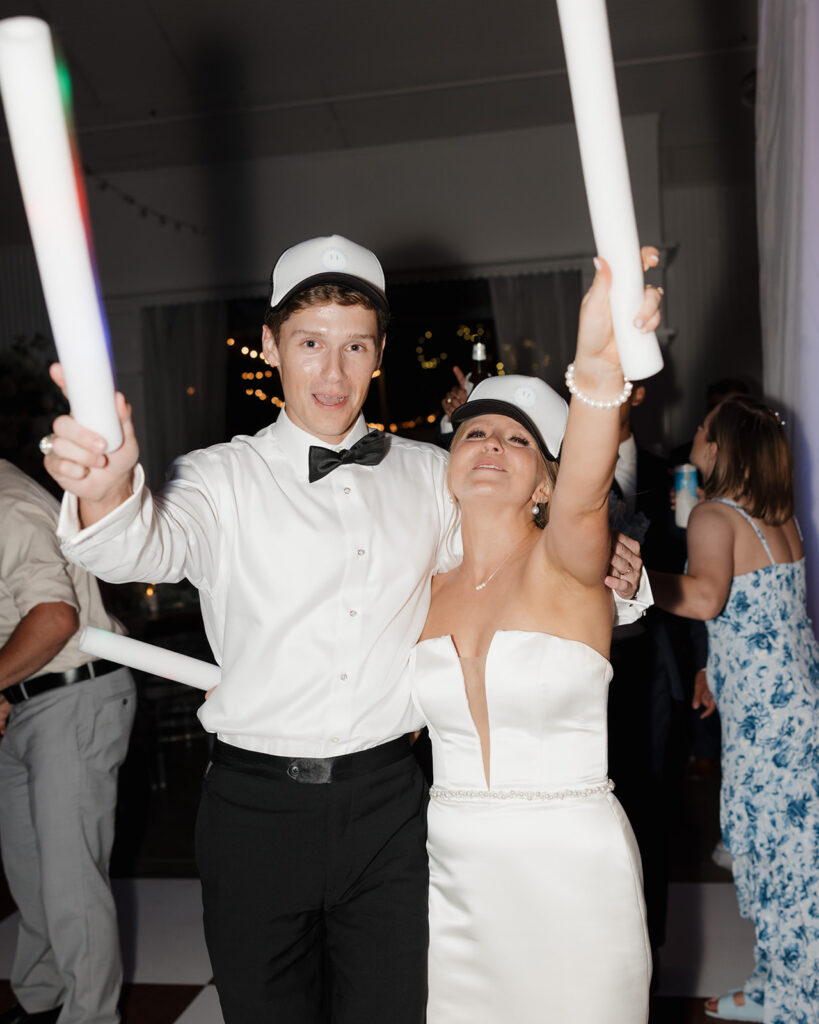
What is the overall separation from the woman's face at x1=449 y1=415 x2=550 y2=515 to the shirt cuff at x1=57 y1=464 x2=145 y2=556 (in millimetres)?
674

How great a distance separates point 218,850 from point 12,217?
6.50 metres

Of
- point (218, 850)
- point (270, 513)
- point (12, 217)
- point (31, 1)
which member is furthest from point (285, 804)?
point (12, 217)

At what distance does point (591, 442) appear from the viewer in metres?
1.14

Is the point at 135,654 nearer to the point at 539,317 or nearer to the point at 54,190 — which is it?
the point at 54,190

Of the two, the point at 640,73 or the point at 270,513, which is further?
the point at 640,73

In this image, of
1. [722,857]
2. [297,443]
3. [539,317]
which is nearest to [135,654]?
[297,443]

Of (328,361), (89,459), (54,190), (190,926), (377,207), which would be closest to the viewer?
(54,190)

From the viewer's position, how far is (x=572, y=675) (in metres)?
1.50

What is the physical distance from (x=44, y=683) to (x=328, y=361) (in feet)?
4.43

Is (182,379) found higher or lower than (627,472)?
higher

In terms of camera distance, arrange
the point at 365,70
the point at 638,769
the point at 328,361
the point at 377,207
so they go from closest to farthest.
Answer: the point at 328,361 < the point at 638,769 < the point at 365,70 < the point at 377,207

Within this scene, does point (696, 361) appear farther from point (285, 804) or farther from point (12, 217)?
point (285, 804)

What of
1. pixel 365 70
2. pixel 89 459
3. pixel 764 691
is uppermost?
pixel 365 70

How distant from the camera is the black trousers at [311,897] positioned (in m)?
1.53
